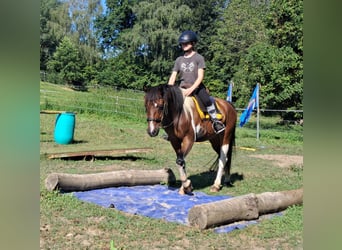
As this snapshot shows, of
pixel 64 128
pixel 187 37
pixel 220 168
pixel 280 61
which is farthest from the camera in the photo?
pixel 280 61

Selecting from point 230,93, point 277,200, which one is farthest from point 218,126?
point 277,200

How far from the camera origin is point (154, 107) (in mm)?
2404

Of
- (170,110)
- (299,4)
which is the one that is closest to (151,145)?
(170,110)

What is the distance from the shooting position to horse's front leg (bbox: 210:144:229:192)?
2932 millimetres

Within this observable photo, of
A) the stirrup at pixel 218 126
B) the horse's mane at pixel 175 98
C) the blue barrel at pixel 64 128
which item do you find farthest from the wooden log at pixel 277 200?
the blue barrel at pixel 64 128

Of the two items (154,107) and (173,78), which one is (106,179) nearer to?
(154,107)

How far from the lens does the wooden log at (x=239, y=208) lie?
84.7 inches

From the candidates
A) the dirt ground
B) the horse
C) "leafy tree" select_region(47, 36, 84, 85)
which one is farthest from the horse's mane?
the dirt ground

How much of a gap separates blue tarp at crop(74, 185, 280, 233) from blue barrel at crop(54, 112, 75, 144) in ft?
2.21

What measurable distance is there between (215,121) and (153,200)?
2.50ft

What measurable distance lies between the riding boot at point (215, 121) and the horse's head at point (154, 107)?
520 millimetres

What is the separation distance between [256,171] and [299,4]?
1540mm

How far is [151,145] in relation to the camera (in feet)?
12.7
